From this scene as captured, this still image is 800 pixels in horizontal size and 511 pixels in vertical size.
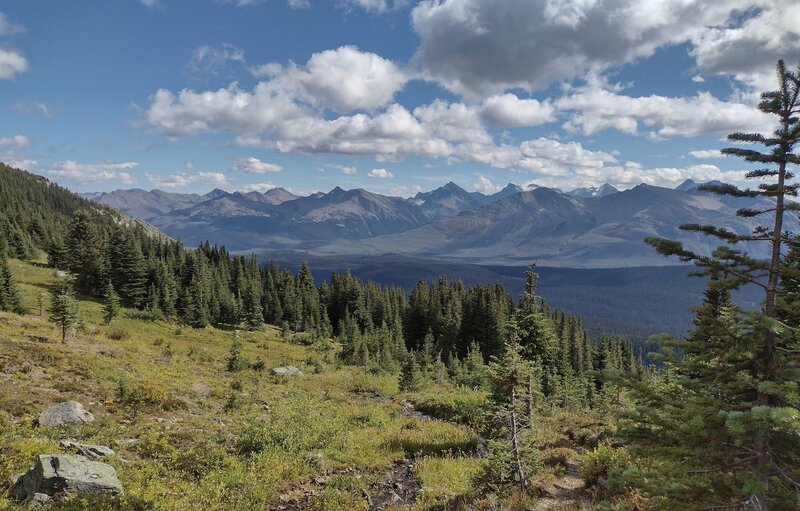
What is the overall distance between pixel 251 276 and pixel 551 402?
3354 inches

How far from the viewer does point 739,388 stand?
6.64 metres

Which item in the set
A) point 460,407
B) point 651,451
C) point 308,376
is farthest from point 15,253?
point 651,451

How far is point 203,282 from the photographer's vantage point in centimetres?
8919

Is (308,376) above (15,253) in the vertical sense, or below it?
below

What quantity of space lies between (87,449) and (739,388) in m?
17.6

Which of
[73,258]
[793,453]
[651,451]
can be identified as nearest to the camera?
[793,453]

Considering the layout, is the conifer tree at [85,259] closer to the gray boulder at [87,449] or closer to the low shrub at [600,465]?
the gray boulder at [87,449]

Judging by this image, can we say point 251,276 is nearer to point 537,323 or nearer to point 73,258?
point 73,258

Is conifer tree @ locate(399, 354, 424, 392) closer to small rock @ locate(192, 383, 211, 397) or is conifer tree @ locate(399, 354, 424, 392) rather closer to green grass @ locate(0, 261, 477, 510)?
green grass @ locate(0, 261, 477, 510)

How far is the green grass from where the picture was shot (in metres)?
12.6

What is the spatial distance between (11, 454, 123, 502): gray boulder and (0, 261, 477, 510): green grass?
602 millimetres

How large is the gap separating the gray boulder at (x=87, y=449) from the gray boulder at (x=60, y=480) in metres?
2.47

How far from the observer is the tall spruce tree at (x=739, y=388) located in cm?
621

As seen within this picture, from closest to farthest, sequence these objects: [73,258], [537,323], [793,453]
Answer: [793,453] → [537,323] → [73,258]
